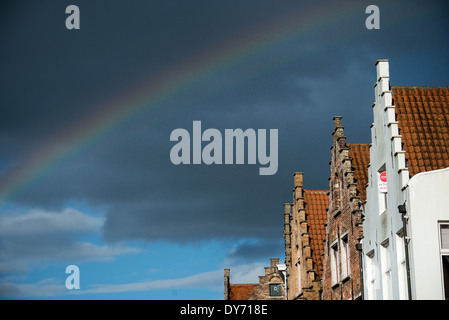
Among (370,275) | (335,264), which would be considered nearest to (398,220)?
(370,275)

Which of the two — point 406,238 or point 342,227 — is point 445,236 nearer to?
point 406,238

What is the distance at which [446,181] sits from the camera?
23.5 metres

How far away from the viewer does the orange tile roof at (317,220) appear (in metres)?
38.0

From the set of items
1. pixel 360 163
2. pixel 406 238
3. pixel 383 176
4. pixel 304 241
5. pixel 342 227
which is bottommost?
pixel 406 238

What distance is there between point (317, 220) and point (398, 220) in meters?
15.0

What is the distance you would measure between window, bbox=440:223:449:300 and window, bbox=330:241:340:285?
9.89 meters

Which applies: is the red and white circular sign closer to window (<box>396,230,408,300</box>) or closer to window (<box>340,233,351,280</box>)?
window (<box>396,230,408,300</box>)

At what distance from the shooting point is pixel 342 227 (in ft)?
106

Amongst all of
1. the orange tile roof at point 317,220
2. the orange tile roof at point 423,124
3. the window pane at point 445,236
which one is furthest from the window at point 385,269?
the orange tile roof at point 317,220

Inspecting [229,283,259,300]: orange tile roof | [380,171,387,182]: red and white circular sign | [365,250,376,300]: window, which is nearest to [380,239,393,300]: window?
[365,250,376,300]: window

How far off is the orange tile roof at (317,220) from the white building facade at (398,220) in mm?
9023

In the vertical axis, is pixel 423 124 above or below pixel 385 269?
above

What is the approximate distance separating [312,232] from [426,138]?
13647mm
